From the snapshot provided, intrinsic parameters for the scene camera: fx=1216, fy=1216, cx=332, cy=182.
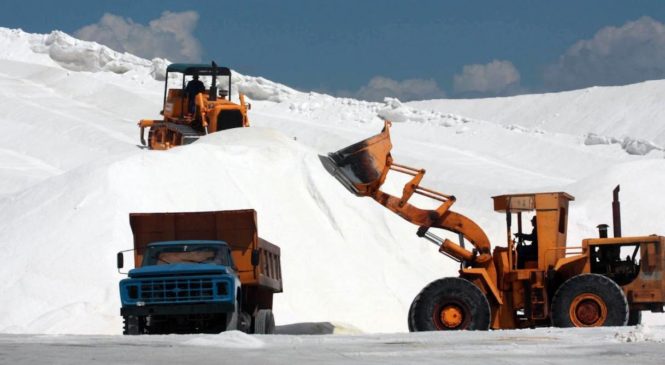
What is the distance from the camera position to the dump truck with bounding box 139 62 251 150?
34.3 metres

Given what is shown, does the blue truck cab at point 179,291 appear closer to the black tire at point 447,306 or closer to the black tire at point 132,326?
the black tire at point 132,326

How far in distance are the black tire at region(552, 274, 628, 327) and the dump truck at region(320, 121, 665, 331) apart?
0.01m

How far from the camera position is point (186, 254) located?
54.7 ft

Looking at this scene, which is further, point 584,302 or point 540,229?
point 540,229

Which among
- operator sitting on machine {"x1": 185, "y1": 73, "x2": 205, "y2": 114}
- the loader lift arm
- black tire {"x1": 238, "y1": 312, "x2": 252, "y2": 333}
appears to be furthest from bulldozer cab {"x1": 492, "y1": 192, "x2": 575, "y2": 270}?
operator sitting on machine {"x1": 185, "y1": 73, "x2": 205, "y2": 114}

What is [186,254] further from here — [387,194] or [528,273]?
[528,273]

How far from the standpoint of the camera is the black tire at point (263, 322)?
17594mm

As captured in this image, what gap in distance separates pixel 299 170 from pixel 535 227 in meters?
10.8

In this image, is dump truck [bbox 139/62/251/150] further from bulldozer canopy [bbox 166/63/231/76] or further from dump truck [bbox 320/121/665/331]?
dump truck [bbox 320/121/665/331]

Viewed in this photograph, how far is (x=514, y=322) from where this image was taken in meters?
17.8

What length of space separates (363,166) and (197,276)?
364 centimetres

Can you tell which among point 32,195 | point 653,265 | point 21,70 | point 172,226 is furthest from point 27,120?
point 653,265

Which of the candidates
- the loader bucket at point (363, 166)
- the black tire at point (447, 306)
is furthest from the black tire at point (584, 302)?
the loader bucket at point (363, 166)

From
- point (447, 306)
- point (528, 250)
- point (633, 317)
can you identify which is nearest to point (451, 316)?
point (447, 306)
